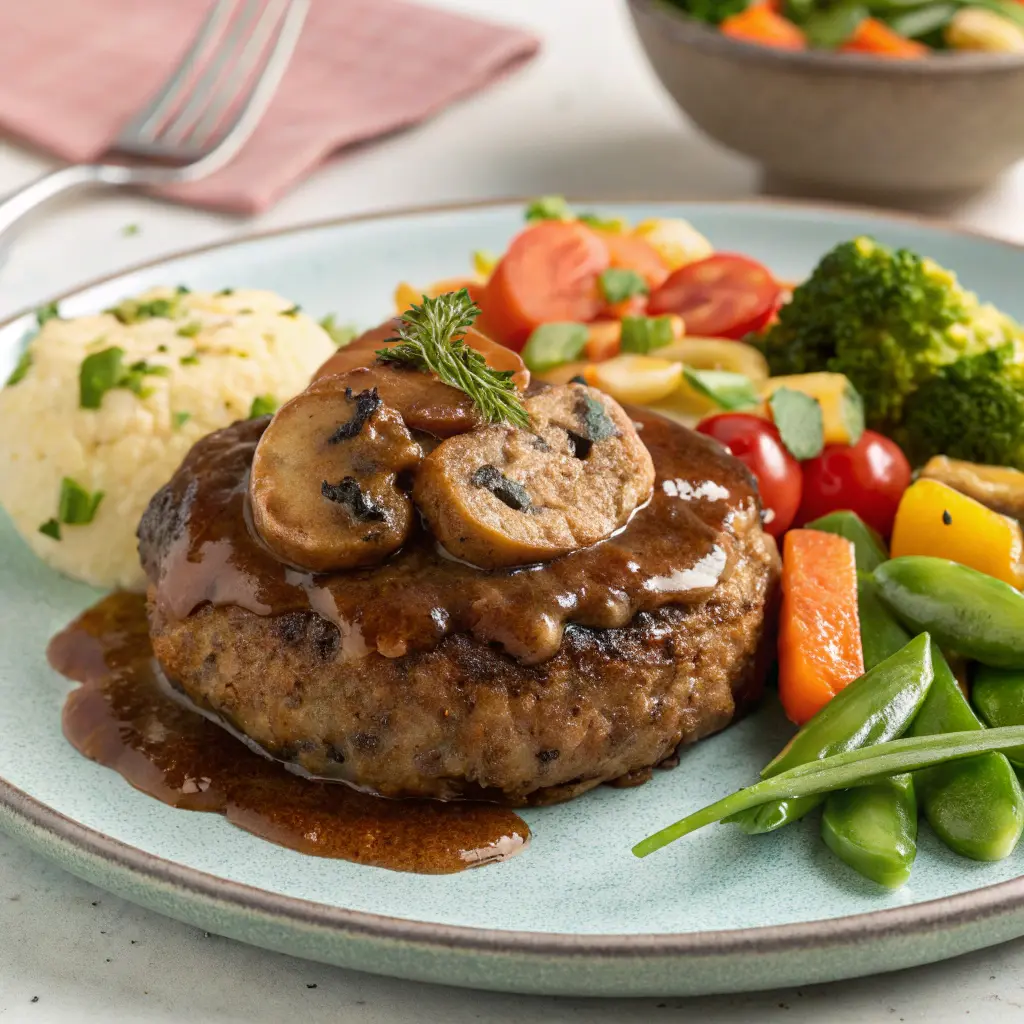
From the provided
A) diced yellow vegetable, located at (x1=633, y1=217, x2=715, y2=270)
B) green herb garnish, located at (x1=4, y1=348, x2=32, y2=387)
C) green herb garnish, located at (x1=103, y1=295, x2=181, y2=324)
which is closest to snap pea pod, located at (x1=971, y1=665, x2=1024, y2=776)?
diced yellow vegetable, located at (x1=633, y1=217, x2=715, y2=270)

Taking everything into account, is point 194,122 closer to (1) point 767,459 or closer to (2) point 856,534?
(1) point 767,459

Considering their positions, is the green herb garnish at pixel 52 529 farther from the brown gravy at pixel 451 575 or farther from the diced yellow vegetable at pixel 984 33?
the diced yellow vegetable at pixel 984 33

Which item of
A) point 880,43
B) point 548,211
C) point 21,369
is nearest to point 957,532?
point 548,211

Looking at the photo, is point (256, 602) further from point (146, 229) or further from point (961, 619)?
point (146, 229)

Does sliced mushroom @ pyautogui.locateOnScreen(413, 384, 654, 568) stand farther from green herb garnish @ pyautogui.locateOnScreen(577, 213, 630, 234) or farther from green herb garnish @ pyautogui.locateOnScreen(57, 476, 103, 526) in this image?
green herb garnish @ pyautogui.locateOnScreen(577, 213, 630, 234)

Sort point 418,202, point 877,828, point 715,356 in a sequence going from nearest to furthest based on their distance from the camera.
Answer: point 877,828, point 715,356, point 418,202

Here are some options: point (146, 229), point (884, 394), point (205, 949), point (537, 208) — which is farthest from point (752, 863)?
point (146, 229)
